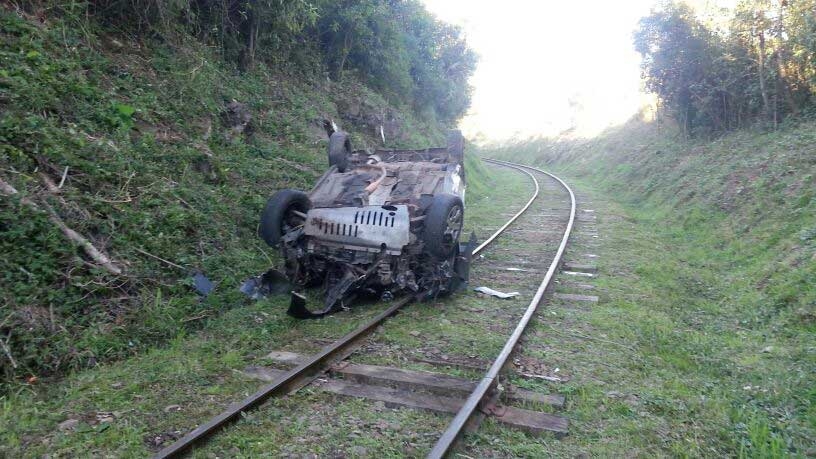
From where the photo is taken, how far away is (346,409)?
4.49 meters

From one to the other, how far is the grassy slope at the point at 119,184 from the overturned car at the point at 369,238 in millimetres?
952

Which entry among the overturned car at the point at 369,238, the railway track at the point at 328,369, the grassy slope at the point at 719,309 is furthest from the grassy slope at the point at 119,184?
the grassy slope at the point at 719,309

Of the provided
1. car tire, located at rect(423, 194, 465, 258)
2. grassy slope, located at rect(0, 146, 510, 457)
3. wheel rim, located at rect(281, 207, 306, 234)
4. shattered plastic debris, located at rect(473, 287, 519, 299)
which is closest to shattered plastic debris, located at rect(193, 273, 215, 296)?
grassy slope, located at rect(0, 146, 510, 457)

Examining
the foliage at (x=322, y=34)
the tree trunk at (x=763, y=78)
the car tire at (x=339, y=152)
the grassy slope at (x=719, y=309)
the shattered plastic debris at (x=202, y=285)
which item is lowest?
the grassy slope at (x=719, y=309)

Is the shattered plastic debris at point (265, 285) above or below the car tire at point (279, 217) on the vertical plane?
below

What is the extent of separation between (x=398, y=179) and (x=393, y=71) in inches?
581

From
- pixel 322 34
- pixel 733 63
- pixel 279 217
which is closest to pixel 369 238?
→ pixel 279 217

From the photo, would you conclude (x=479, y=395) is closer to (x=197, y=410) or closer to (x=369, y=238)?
(x=197, y=410)

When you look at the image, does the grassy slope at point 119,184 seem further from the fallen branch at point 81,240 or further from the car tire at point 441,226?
the car tire at point 441,226

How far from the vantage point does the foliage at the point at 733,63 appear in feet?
49.4

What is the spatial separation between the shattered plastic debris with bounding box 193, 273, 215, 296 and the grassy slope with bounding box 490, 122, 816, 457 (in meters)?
4.55

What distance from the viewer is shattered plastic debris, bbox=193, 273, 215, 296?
686 centimetres

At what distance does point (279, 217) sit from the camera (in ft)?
25.1

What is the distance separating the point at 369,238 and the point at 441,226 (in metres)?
0.93
